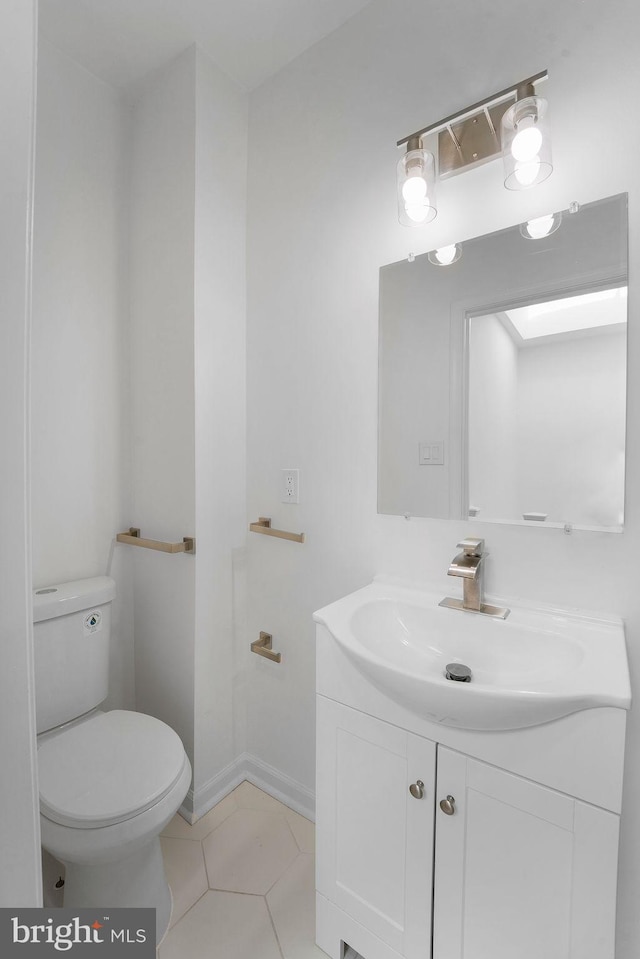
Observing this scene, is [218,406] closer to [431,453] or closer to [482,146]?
[431,453]

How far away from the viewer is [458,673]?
3.33 feet

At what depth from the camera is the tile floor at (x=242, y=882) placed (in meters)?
1.16

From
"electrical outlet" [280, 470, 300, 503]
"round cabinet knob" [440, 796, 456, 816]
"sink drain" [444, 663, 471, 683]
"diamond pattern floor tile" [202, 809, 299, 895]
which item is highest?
"electrical outlet" [280, 470, 300, 503]

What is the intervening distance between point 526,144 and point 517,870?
150 cm

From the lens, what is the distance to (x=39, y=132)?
5.03 ft

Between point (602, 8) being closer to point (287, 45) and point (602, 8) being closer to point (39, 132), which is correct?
point (287, 45)

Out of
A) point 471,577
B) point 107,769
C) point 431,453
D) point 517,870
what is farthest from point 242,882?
point 431,453

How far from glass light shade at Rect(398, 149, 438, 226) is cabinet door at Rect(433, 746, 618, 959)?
4.26ft

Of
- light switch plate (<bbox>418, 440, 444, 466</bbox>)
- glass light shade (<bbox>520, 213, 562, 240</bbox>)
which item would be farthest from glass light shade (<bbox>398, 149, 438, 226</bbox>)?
light switch plate (<bbox>418, 440, 444, 466</bbox>)

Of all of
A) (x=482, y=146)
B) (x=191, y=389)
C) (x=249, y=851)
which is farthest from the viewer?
(x=191, y=389)

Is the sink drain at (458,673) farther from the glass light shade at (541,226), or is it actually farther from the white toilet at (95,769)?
the glass light shade at (541,226)

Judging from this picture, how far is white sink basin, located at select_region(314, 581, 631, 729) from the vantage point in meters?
0.77

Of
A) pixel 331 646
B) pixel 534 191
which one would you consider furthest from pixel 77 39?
pixel 331 646

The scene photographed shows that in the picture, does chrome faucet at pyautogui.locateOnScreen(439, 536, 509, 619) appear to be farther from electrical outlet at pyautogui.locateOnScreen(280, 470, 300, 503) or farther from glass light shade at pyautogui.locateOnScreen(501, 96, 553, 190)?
glass light shade at pyautogui.locateOnScreen(501, 96, 553, 190)
